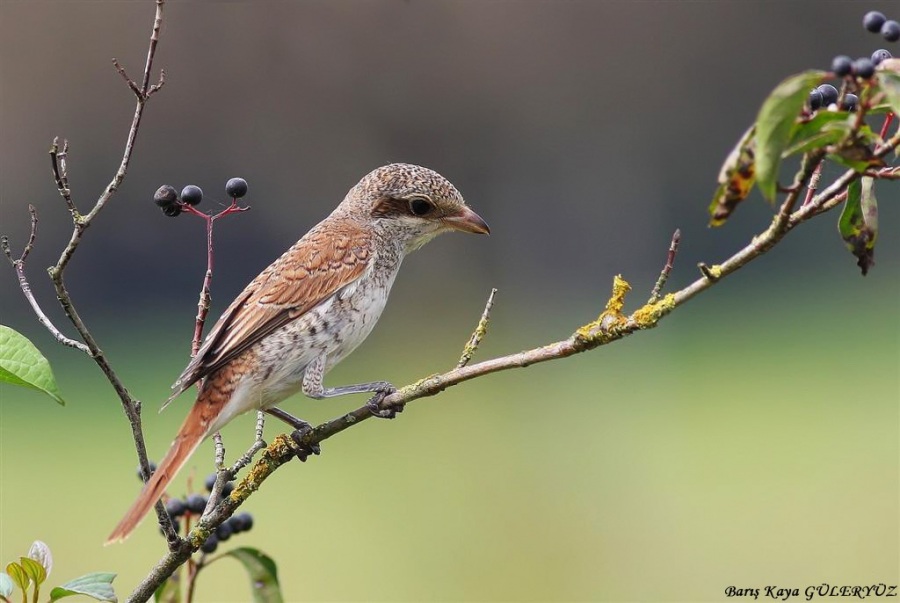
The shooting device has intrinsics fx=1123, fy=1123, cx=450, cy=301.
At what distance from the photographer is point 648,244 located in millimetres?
14055

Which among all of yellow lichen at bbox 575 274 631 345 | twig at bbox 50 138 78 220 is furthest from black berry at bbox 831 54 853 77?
twig at bbox 50 138 78 220

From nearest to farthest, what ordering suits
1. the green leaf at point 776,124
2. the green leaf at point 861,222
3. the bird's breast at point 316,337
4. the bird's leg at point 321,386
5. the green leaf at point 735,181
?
the green leaf at point 776,124
the green leaf at point 735,181
the green leaf at point 861,222
the bird's leg at point 321,386
the bird's breast at point 316,337

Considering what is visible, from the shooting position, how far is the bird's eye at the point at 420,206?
3803mm

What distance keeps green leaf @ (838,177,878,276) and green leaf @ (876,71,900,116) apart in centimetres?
33

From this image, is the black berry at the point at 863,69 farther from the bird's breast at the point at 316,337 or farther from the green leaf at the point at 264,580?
the bird's breast at the point at 316,337

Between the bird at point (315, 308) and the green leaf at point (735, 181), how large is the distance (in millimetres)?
1293

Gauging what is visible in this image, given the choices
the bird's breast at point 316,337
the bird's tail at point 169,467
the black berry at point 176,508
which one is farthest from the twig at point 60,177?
the bird's breast at point 316,337

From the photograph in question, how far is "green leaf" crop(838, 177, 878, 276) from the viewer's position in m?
2.03

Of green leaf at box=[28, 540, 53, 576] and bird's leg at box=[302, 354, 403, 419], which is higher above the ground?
bird's leg at box=[302, 354, 403, 419]

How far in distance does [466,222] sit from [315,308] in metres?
0.61

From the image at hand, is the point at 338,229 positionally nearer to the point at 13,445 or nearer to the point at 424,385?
the point at 424,385

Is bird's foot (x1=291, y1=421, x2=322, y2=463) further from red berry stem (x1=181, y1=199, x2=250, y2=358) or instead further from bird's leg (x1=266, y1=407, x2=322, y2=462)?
red berry stem (x1=181, y1=199, x2=250, y2=358)

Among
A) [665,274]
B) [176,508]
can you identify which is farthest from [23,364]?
[665,274]

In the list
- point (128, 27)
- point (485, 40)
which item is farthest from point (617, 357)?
point (128, 27)
